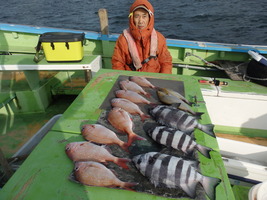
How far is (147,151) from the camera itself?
1551mm

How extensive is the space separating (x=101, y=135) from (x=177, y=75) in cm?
164

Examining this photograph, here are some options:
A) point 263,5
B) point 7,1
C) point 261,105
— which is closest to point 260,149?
point 261,105

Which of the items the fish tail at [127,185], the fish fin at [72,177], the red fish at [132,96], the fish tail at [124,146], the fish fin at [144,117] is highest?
the red fish at [132,96]

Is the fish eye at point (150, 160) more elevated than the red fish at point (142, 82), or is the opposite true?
the red fish at point (142, 82)

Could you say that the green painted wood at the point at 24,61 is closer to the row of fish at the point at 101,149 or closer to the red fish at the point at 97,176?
the row of fish at the point at 101,149

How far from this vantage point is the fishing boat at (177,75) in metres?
2.96

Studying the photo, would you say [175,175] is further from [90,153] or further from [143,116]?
[143,116]

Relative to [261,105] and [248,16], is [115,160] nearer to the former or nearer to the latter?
[261,105]

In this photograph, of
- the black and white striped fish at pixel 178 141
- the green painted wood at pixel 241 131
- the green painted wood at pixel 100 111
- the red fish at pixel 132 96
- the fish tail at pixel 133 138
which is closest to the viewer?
the green painted wood at pixel 100 111

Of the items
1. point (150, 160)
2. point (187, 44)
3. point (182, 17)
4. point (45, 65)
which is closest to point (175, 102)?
point (150, 160)

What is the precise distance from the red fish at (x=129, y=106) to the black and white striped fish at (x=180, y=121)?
0.63 feet

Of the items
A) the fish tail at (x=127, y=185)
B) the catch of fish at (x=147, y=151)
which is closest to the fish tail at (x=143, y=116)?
the catch of fish at (x=147, y=151)

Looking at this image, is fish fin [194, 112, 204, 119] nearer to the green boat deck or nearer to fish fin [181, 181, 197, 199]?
the green boat deck

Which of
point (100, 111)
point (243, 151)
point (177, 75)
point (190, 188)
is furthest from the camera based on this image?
point (243, 151)
